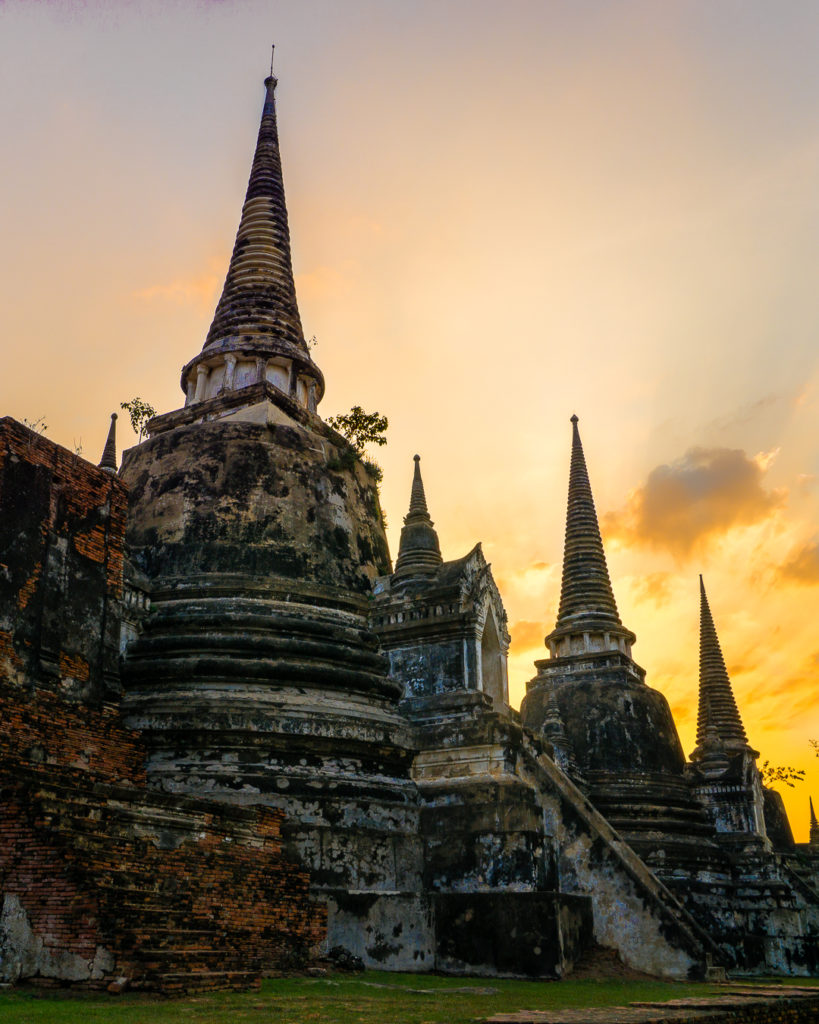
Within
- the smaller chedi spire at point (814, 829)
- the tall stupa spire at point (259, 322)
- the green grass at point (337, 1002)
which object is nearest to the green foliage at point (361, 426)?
the tall stupa spire at point (259, 322)

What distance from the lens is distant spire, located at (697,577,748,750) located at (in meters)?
30.2

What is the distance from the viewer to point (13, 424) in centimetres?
1262

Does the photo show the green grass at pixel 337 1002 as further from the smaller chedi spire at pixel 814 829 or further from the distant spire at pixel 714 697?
the smaller chedi spire at pixel 814 829

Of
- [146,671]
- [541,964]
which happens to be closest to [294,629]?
[146,671]

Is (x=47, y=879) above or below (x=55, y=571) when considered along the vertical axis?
below

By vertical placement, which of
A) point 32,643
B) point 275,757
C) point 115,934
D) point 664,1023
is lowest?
point 664,1023

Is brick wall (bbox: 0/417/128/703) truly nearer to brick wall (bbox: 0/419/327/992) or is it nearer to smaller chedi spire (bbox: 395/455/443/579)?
brick wall (bbox: 0/419/327/992)

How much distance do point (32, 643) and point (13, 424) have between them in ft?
9.03

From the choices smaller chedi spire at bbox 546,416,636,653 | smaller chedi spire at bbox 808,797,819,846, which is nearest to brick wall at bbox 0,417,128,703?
smaller chedi spire at bbox 546,416,636,653

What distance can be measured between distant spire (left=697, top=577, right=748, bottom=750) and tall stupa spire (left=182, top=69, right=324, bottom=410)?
16849 mm

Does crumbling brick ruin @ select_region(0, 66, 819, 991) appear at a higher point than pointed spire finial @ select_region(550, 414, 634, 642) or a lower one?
lower

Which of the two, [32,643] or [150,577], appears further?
[150,577]

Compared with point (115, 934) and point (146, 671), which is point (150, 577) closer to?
point (146, 671)

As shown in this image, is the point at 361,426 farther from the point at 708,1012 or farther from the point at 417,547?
the point at 708,1012
